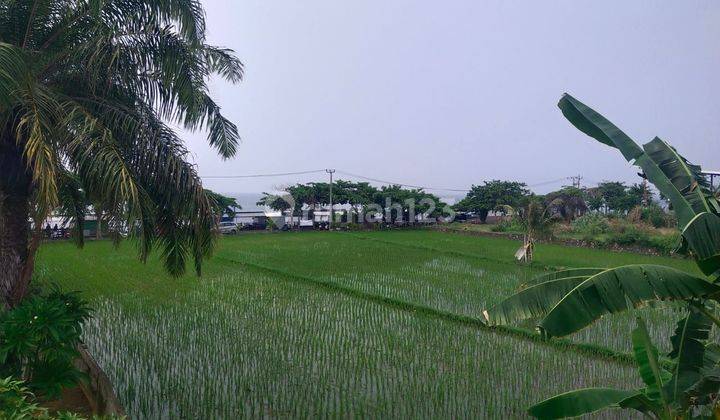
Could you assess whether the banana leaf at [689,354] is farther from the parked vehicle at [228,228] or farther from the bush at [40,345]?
the parked vehicle at [228,228]

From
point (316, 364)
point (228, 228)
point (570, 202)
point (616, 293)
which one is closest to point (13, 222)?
point (316, 364)

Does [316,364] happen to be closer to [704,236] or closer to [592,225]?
[704,236]

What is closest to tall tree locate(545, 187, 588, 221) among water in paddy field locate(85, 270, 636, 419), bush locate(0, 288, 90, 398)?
water in paddy field locate(85, 270, 636, 419)

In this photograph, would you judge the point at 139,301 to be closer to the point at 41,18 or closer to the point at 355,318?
the point at 355,318

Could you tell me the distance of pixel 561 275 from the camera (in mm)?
3965

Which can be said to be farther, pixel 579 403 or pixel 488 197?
pixel 488 197

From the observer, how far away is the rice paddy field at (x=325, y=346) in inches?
215

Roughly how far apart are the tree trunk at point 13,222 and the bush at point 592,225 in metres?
22.8

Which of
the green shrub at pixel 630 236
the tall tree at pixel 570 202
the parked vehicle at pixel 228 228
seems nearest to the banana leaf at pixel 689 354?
the green shrub at pixel 630 236

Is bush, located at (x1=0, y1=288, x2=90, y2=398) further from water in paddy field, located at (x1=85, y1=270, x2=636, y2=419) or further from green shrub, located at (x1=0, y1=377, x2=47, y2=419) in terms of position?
green shrub, located at (x1=0, y1=377, x2=47, y2=419)

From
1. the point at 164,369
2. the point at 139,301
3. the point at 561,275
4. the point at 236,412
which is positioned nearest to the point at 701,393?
the point at 561,275

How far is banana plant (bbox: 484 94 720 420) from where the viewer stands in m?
3.42

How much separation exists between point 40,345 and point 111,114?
2.37 m

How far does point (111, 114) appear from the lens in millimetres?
5371
